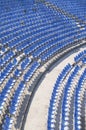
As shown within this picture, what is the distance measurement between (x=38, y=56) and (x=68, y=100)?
1175 cm

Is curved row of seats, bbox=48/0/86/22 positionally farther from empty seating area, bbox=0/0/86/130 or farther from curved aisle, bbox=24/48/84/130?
curved aisle, bbox=24/48/84/130

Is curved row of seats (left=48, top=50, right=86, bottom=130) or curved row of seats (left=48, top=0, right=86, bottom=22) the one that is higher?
curved row of seats (left=48, top=0, right=86, bottom=22)

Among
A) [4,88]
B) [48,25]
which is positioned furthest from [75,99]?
[48,25]

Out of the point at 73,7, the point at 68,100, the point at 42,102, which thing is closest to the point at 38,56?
the point at 42,102

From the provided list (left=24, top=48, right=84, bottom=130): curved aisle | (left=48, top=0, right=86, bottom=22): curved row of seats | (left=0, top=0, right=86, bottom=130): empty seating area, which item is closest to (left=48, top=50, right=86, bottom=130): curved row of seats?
(left=0, top=0, right=86, bottom=130): empty seating area

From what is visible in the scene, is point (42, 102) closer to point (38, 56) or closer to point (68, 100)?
point (68, 100)

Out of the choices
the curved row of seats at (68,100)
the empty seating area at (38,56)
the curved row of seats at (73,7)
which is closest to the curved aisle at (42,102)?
the empty seating area at (38,56)

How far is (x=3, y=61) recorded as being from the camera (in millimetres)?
37938

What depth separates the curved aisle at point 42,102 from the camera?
29.5 m

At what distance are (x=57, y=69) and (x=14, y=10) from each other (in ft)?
60.1

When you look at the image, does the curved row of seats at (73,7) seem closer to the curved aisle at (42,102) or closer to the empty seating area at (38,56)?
the empty seating area at (38,56)

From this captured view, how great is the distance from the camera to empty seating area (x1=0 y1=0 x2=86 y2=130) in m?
30.2

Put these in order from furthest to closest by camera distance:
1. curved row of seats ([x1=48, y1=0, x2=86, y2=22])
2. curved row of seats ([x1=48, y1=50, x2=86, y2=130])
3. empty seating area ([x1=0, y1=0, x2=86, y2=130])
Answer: curved row of seats ([x1=48, y1=0, x2=86, y2=22]) → empty seating area ([x1=0, y1=0, x2=86, y2=130]) → curved row of seats ([x1=48, y1=50, x2=86, y2=130])

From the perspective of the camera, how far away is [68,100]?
3206 centimetres
